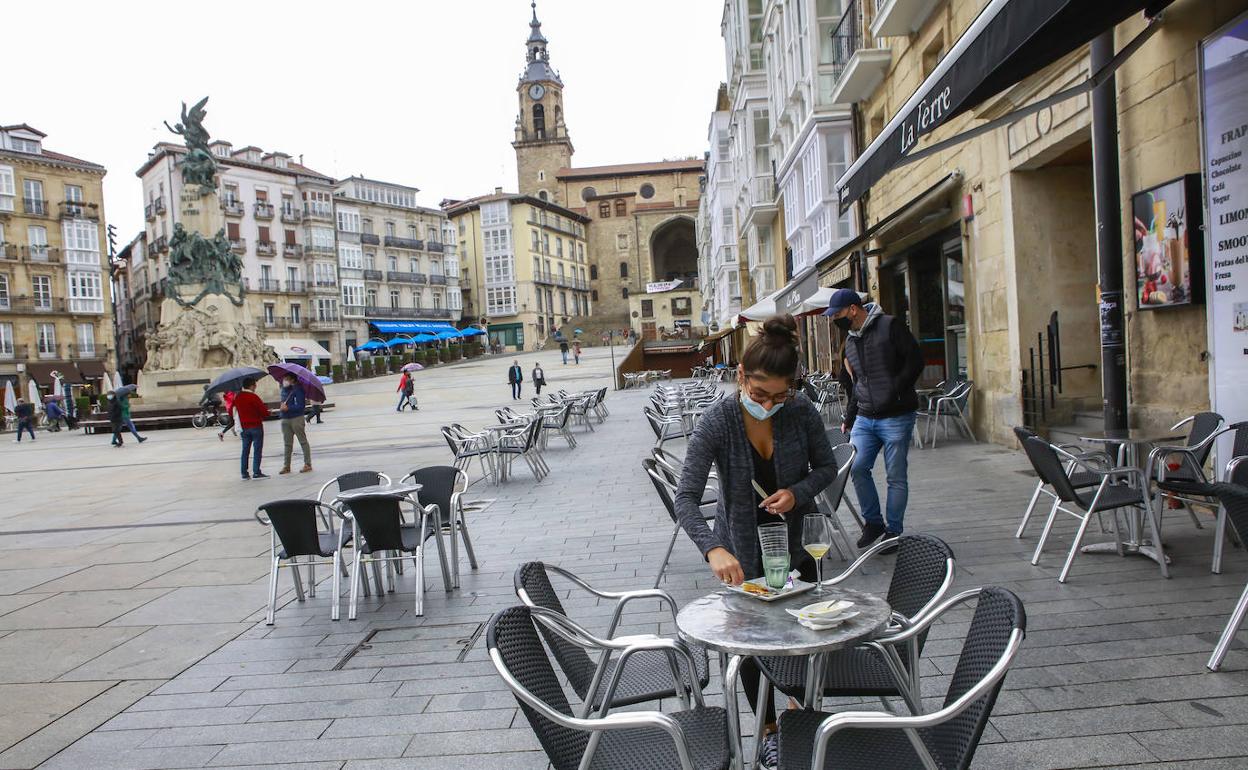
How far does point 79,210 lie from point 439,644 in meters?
56.2

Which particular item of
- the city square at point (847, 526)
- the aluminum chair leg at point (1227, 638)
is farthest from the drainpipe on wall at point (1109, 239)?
the aluminum chair leg at point (1227, 638)

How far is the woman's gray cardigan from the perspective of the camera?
9.62 feet

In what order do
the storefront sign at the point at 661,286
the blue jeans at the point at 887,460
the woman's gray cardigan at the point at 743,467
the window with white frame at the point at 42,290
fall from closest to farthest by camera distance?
the woman's gray cardigan at the point at 743,467 → the blue jeans at the point at 887,460 → the window with white frame at the point at 42,290 → the storefront sign at the point at 661,286

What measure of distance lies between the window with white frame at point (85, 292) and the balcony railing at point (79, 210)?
10.8 ft

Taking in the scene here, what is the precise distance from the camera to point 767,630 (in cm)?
226

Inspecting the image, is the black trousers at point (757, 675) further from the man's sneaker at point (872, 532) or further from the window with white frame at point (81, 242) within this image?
the window with white frame at point (81, 242)

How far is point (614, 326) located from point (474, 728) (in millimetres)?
73717

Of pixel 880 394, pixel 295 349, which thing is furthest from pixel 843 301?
pixel 295 349

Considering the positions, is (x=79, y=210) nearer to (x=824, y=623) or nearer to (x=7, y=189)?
(x=7, y=189)

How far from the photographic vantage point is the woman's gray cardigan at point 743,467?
115 inches

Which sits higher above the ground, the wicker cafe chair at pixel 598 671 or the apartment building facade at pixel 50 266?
the apartment building facade at pixel 50 266

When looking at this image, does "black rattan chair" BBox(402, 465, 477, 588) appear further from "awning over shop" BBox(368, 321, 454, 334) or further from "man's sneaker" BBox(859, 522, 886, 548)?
"awning over shop" BBox(368, 321, 454, 334)

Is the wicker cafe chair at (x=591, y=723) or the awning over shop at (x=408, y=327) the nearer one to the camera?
the wicker cafe chair at (x=591, y=723)

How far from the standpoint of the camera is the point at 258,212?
5838cm
